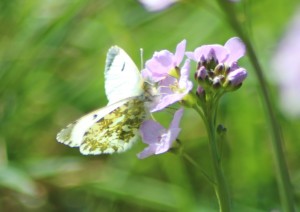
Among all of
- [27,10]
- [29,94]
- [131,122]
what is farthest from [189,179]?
[131,122]

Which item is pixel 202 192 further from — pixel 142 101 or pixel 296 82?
pixel 142 101

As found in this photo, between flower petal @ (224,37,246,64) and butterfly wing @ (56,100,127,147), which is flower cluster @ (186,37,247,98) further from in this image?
butterfly wing @ (56,100,127,147)

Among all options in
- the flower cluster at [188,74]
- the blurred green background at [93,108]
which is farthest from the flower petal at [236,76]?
the blurred green background at [93,108]

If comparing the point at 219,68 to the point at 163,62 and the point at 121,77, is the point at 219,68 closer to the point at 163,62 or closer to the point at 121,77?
the point at 163,62

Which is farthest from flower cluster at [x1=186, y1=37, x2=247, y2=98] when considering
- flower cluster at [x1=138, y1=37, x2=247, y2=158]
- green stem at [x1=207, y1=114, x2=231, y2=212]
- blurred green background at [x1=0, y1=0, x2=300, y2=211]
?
blurred green background at [x1=0, y1=0, x2=300, y2=211]

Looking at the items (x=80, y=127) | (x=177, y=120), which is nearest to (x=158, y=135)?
(x=177, y=120)
